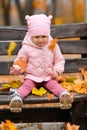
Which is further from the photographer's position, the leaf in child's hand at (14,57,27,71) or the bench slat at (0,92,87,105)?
the leaf in child's hand at (14,57,27,71)

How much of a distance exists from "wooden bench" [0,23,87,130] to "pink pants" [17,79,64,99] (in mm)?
83

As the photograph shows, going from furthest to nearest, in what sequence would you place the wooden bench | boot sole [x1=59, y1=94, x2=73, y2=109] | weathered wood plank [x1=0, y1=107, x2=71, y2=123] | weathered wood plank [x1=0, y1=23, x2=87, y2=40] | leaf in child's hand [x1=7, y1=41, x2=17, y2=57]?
1. weathered wood plank [x1=0, y1=23, x2=87, y2=40]
2. leaf in child's hand [x1=7, y1=41, x2=17, y2=57]
3. weathered wood plank [x1=0, y1=107, x2=71, y2=123]
4. the wooden bench
5. boot sole [x1=59, y1=94, x2=73, y2=109]

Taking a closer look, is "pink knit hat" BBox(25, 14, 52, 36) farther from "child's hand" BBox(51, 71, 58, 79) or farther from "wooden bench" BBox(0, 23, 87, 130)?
"wooden bench" BBox(0, 23, 87, 130)

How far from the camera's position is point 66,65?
6449mm

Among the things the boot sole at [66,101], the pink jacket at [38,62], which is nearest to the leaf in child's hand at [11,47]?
the pink jacket at [38,62]

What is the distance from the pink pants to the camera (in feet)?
17.2

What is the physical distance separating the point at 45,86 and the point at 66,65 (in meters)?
1.05

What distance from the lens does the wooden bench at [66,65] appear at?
552cm

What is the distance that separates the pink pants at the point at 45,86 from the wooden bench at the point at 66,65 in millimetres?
83

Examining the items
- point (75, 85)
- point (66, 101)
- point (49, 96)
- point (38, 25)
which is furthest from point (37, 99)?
point (38, 25)

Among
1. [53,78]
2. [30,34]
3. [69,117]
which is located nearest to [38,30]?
[30,34]

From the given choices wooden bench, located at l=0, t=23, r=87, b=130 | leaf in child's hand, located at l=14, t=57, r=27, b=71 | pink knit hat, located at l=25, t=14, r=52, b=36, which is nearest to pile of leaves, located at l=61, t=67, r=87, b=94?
wooden bench, located at l=0, t=23, r=87, b=130

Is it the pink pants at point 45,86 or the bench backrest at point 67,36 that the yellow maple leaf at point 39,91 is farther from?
the bench backrest at point 67,36

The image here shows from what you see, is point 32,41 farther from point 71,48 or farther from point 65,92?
point 71,48
